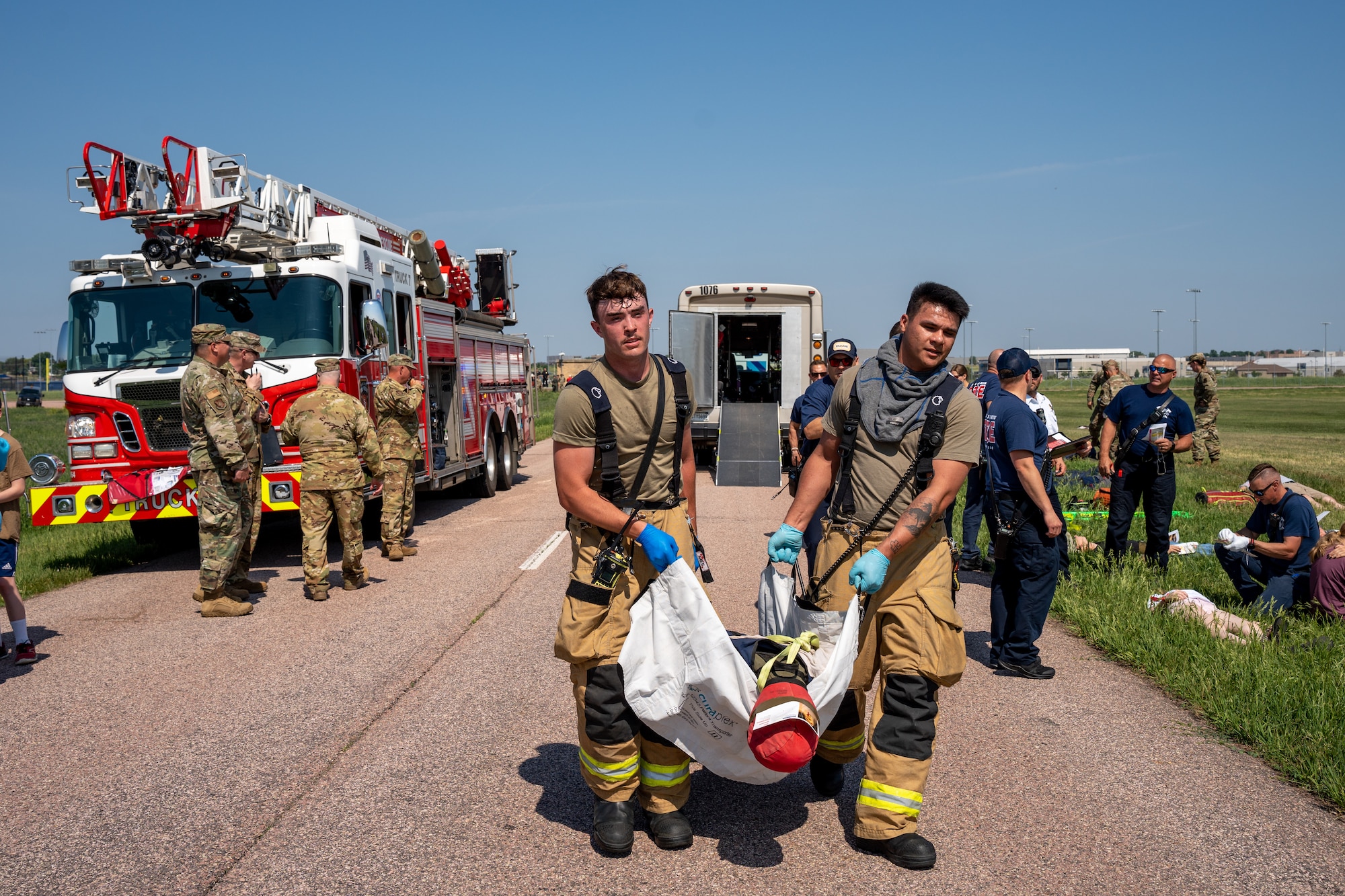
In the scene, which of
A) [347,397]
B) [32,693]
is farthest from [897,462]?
[347,397]

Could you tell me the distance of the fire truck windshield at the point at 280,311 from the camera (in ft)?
32.7

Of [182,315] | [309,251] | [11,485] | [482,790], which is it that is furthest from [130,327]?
[482,790]

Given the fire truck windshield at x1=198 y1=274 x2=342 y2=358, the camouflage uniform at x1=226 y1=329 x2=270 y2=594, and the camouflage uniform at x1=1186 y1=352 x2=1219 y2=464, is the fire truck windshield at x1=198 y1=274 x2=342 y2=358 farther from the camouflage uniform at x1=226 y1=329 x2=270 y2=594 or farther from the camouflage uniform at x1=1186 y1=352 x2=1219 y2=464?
the camouflage uniform at x1=1186 y1=352 x2=1219 y2=464

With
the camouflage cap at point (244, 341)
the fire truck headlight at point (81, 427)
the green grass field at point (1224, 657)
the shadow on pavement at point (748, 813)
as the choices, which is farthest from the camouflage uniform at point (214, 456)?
the green grass field at point (1224, 657)

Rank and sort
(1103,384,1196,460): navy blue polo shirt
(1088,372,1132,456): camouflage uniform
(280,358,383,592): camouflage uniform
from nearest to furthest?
1. (1103,384,1196,460): navy blue polo shirt
2. (280,358,383,592): camouflage uniform
3. (1088,372,1132,456): camouflage uniform

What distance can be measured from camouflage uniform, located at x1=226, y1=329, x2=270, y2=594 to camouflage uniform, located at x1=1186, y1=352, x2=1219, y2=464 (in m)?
13.7

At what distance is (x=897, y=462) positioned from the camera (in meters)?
3.87

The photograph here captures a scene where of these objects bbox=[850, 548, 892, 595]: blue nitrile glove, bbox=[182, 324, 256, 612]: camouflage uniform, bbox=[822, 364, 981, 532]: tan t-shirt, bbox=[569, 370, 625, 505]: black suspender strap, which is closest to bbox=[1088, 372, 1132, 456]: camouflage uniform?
bbox=[182, 324, 256, 612]: camouflage uniform

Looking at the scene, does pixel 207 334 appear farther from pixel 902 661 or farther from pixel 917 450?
pixel 902 661

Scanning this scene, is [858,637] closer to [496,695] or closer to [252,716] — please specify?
[496,695]

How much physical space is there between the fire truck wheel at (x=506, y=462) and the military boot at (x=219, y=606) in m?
8.64

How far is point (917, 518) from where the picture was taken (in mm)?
3699

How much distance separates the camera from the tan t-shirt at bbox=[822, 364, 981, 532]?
3.80 metres

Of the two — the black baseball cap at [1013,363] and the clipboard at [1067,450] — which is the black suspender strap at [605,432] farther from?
the clipboard at [1067,450]
